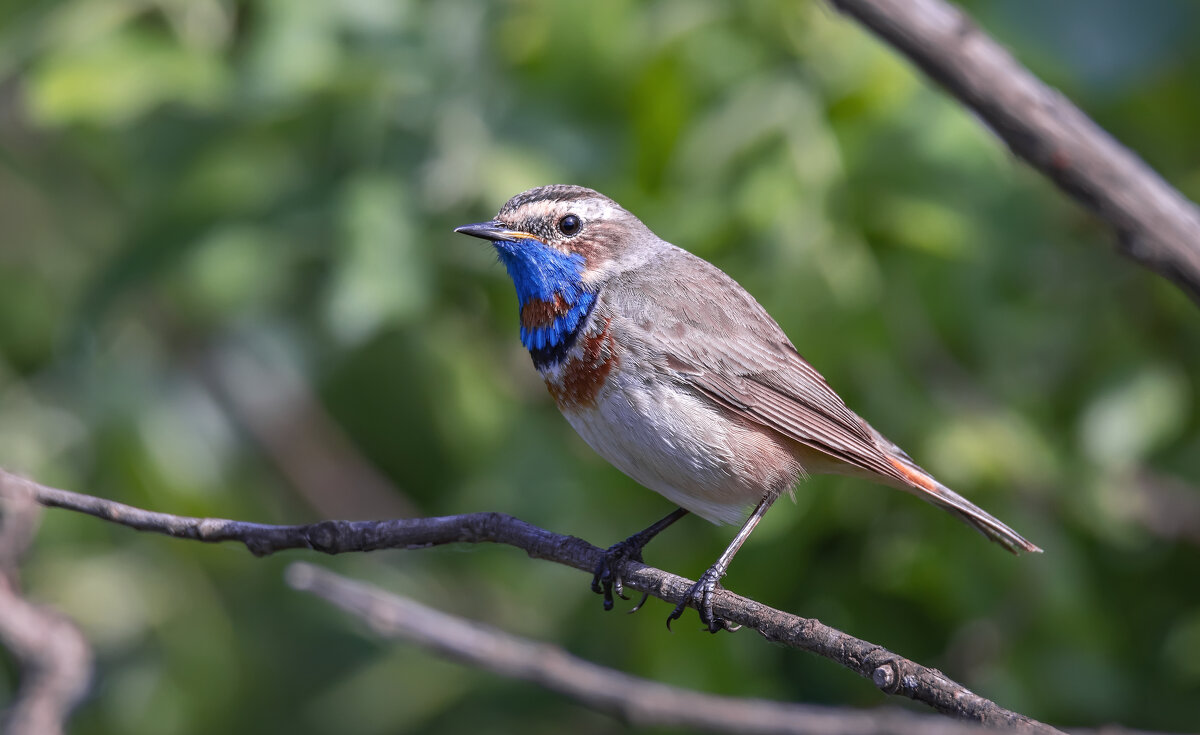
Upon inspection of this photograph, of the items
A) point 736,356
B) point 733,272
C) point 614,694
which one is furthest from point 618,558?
point 614,694

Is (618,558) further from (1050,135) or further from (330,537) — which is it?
(1050,135)

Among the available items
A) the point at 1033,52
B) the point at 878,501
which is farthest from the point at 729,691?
the point at 1033,52

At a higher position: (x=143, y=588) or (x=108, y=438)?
(x=108, y=438)

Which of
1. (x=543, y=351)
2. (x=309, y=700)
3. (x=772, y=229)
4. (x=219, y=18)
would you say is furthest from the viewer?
(x=309, y=700)

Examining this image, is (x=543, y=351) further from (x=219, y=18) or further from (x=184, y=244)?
(x=219, y=18)

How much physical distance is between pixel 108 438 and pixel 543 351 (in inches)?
101

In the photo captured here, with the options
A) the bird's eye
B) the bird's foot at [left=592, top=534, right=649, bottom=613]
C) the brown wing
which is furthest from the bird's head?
the bird's foot at [left=592, top=534, right=649, bottom=613]

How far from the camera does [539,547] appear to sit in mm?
3545

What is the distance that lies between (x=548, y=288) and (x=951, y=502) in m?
1.63

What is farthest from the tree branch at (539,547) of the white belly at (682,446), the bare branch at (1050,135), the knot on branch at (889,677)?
the bare branch at (1050,135)

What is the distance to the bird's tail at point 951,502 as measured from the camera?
4344 mm

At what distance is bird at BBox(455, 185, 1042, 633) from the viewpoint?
4230 millimetres

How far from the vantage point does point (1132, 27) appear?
4.82 m

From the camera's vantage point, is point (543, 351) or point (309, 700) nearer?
point (543, 351)
